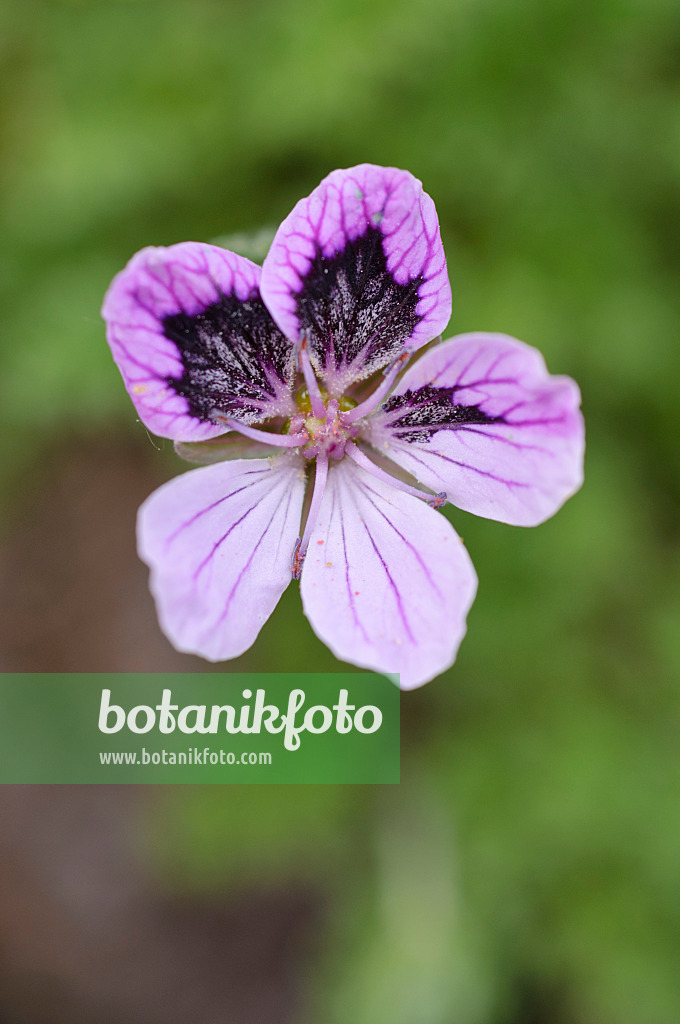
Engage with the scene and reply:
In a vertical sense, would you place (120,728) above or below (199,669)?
below

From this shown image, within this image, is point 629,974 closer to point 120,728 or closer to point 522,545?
point 522,545

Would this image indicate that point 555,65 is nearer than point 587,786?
Yes

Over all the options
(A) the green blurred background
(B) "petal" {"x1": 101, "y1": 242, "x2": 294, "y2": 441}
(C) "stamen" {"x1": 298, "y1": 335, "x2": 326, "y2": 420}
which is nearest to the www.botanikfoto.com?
(A) the green blurred background

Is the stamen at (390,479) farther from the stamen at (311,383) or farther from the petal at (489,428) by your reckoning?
the stamen at (311,383)

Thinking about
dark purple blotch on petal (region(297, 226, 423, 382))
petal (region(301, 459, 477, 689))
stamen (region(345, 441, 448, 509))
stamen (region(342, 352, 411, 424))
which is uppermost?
dark purple blotch on petal (region(297, 226, 423, 382))

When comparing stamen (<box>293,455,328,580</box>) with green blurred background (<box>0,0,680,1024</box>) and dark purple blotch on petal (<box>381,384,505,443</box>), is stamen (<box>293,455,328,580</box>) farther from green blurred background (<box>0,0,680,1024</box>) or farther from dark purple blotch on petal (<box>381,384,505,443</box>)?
green blurred background (<box>0,0,680,1024</box>)

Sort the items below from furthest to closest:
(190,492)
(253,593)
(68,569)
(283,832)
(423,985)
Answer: (68,569) < (283,832) < (423,985) < (253,593) < (190,492)

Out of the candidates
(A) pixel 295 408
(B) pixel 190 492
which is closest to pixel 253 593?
(B) pixel 190 492
